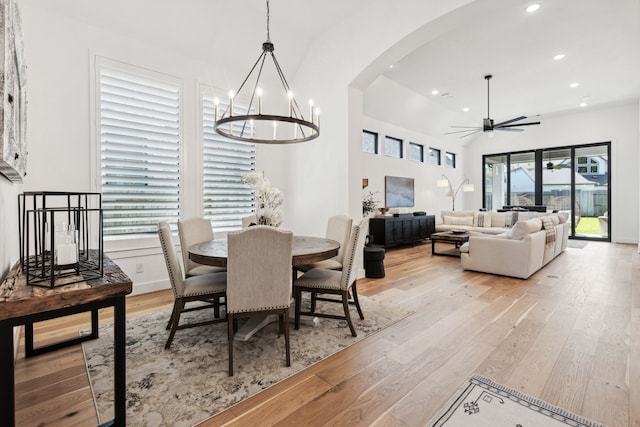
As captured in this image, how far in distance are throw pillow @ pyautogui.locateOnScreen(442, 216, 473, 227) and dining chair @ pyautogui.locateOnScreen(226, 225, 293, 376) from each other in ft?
25.3

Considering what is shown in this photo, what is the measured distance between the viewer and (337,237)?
3.46 metres

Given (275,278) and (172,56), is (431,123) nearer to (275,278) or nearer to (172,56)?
(172,56)

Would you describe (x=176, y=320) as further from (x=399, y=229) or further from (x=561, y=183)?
(x=561, y=183)

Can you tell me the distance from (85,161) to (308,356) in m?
3.26

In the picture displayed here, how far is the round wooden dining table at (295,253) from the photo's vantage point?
2.30 meters

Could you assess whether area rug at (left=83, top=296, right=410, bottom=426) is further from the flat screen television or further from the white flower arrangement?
the flat screen television

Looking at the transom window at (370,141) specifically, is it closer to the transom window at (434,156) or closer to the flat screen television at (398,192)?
the flat screen television at (398,192)

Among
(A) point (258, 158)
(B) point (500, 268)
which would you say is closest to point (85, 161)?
(A) point (258, 158)

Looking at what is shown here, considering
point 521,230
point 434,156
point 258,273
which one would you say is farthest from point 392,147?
point 258,273

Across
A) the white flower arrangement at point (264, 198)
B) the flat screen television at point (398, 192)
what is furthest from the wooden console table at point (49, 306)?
the flat screen television at point (398, 192)

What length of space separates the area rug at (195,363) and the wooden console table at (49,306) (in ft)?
1.19

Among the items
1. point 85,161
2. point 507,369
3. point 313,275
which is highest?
point 85,161

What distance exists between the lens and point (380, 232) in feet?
22.8

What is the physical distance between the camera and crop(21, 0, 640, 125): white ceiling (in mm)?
3602
